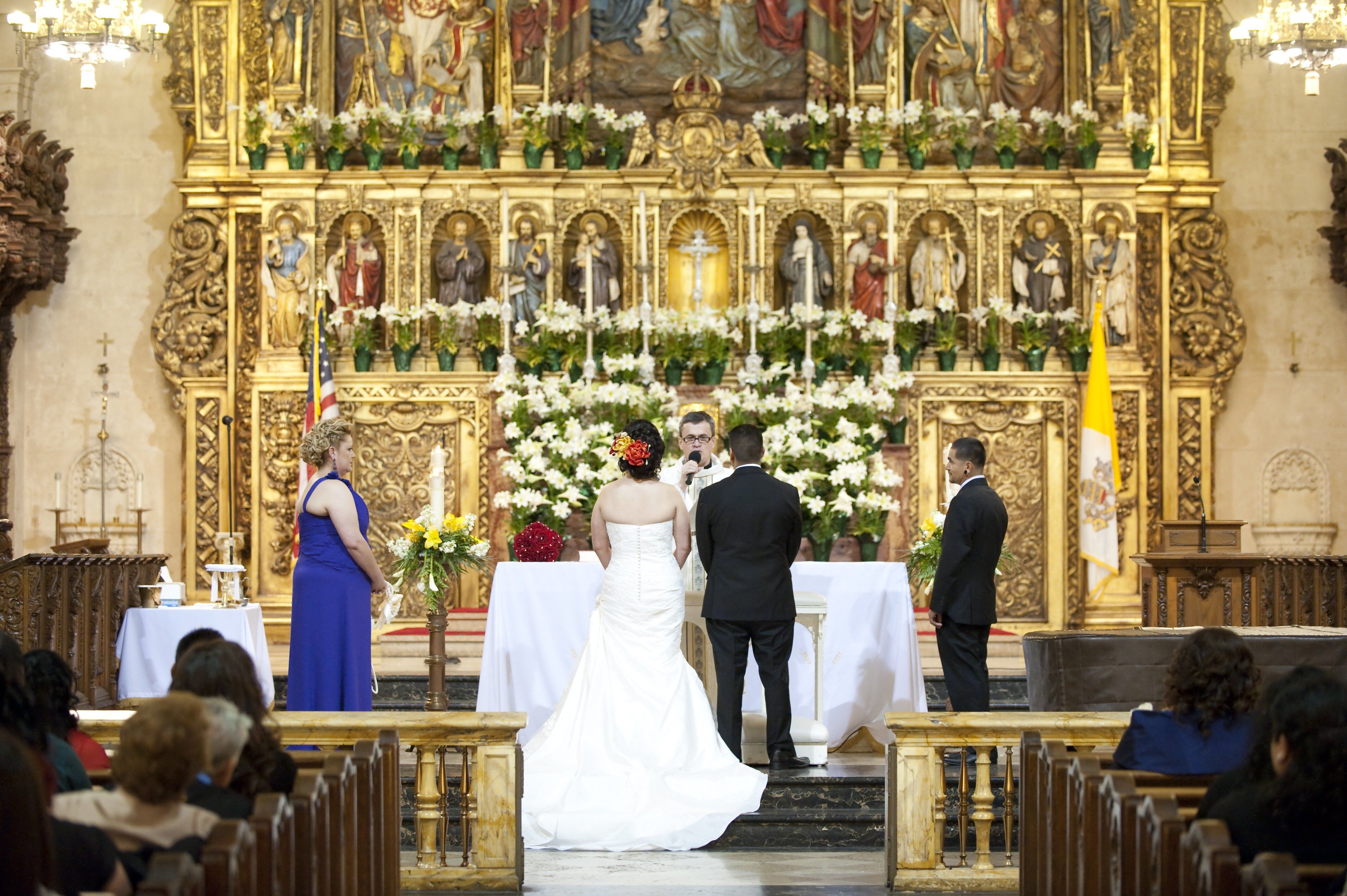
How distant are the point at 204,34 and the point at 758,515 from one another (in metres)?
7.88

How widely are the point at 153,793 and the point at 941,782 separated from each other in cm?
336

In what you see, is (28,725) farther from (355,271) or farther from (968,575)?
(355,271)

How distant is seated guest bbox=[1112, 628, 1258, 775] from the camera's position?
4.34 m

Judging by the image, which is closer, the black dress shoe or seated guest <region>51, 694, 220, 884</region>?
seated guest <region>51, 694, 220, 884</region>

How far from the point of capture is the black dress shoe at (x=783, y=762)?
24.6ft

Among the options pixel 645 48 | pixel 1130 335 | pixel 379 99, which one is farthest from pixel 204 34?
pixel 1130 335

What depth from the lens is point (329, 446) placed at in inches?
269

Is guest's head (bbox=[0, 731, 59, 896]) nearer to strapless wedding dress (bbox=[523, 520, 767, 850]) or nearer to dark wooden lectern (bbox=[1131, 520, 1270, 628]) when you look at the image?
strapless wedding dress (bbox=[523, 520, 767, 850])

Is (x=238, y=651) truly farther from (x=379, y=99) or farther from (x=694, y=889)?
(x=379, y=99)

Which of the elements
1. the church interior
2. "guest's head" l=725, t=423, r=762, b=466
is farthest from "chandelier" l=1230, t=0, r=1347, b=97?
"guest's head" l=725, t=423, r=762, b=466

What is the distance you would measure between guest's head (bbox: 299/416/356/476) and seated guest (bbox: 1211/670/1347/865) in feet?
14.1

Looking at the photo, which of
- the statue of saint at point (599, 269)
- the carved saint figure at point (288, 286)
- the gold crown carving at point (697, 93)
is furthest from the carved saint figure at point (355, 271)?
the gold crown carving at point (697, 93)

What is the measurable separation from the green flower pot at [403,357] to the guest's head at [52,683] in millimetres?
7687

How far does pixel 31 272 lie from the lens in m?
12.4
